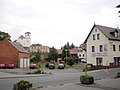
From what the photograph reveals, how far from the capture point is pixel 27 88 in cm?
1194

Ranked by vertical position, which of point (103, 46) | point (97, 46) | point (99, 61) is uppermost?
point (97, 46)

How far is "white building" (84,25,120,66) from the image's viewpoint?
47.0 metres

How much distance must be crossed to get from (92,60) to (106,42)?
19.6ft

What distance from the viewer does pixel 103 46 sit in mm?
47750

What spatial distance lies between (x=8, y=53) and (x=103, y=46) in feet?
79.4

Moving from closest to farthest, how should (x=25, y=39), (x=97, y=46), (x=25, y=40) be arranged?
(x=97, y=46) < (x=25, y=40) < (x=25, y=39)

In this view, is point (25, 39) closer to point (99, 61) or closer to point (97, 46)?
point (97, 46)

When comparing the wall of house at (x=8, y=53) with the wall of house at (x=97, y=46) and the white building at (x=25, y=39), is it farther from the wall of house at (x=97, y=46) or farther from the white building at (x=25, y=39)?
the white building at (x=25, y=39)

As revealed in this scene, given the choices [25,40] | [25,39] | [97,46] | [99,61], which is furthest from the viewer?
[25,39]

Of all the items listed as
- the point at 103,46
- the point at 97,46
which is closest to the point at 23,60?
the point at 97,46

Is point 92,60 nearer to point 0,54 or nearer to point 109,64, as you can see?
point 109,64

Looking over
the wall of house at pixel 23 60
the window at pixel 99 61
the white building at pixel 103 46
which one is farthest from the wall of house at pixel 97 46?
the wall of house at pixel 23 60

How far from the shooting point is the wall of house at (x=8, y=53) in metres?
54.3

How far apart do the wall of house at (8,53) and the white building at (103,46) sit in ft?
60.7
